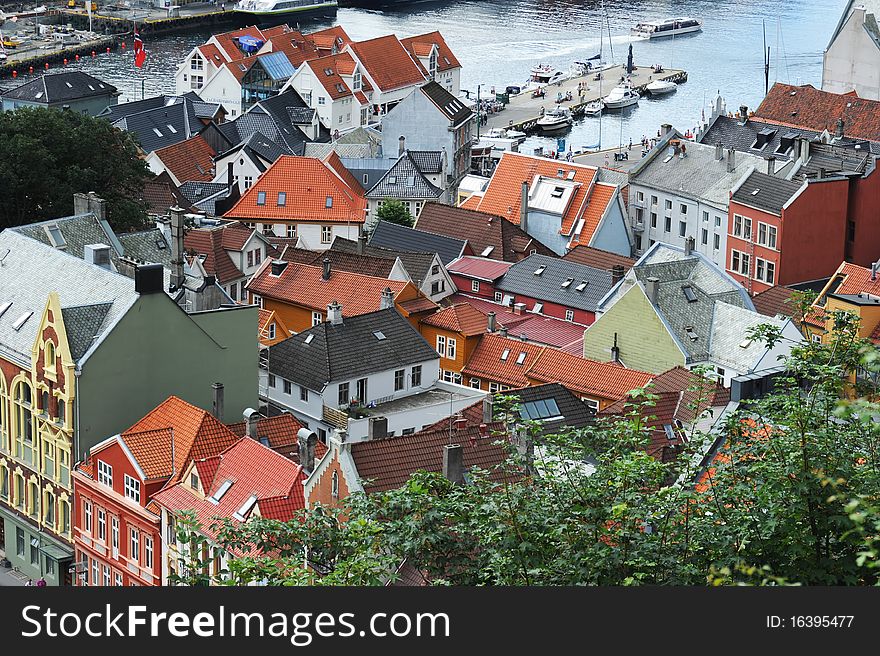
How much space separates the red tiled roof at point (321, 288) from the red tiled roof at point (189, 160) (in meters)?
29.3

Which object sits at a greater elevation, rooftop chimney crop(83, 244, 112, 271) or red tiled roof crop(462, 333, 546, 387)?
rooftop chimney crop(83, 244, 112, 271)

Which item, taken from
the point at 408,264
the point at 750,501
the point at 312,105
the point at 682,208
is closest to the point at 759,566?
the point at 750,501

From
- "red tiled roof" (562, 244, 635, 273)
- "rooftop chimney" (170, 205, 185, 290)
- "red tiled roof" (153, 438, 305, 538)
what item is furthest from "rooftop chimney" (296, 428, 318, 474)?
"red tiled roof" (562, 244, 635, 273)

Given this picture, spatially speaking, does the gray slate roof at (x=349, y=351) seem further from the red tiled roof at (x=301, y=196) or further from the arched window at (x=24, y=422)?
the red tiled roof at (x=301, y=196)

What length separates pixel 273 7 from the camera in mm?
192625

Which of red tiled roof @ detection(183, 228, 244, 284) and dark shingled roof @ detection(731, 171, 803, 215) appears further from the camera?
dark shingled roof @ detection(731, 171, 803, 215)

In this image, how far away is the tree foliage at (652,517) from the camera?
26438 mm

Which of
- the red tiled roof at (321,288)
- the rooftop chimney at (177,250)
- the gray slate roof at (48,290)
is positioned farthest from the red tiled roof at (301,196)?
the gray slate roof at (48,290)

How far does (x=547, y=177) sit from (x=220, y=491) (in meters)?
44.4

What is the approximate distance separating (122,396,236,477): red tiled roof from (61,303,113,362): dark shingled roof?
274 cm

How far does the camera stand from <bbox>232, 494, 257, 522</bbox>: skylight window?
43.5m

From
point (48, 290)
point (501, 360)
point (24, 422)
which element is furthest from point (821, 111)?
point (24, 422)

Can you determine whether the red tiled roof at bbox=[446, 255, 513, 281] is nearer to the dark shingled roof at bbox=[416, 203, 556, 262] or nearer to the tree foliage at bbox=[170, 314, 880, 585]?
the dark shingled roof at bbox=[416, 203, 556, 262]

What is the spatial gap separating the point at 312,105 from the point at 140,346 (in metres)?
70.9
